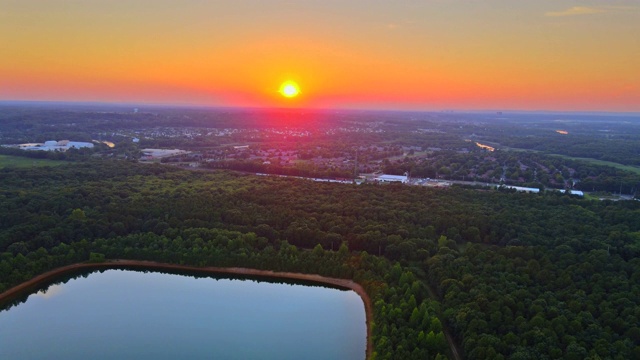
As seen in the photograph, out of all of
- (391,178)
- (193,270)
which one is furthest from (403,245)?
(391,178)

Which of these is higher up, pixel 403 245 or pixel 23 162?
pixel 23 162

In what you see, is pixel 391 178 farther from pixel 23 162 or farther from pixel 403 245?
pixel 23 162

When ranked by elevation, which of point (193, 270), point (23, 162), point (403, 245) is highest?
point (23, 162)

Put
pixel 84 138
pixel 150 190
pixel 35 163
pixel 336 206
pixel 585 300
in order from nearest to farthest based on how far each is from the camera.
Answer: pixel 585 300 < pixel 336 206 < pixel 150 190 < pixel 35 163 < pixel 84 138

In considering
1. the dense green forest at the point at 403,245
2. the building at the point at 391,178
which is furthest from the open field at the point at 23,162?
the building at the point at 391,178

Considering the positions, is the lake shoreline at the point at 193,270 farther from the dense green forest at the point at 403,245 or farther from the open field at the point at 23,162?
the open field at the point at 23,162

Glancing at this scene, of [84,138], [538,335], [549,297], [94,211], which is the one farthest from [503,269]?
[84,138]

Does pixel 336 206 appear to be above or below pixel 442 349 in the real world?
above

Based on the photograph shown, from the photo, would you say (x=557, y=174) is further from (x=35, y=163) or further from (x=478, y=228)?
(x=35, y=163)
